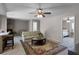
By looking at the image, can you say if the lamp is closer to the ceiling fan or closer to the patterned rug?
the ceiling fan

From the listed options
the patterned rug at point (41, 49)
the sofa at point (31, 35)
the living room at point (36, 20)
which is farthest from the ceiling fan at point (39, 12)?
the patterned rug at point (41, 49)

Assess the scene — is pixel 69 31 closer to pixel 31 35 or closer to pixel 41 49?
pixel 41 49

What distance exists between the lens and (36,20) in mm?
2043

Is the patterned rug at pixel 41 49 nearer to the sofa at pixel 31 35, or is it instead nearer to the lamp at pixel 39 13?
the sofa at pixel 31 35

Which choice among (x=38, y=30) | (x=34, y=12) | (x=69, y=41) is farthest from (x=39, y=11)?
(x=69, y=41)

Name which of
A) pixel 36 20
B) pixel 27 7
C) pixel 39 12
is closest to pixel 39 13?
pixel 39 12

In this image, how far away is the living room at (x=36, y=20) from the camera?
1.95 metres

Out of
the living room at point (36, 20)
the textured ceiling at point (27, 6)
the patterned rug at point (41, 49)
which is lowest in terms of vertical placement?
the patterned rug at point (41, 49)

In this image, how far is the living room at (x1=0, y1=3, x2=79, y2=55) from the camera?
1.95 meters

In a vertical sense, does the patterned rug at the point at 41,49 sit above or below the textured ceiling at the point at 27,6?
below

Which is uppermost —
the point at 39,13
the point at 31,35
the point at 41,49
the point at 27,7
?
the point at 27,7

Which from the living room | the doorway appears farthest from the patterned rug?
the doorway

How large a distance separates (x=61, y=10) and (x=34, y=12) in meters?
0.54

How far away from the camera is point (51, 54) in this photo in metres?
1.98
